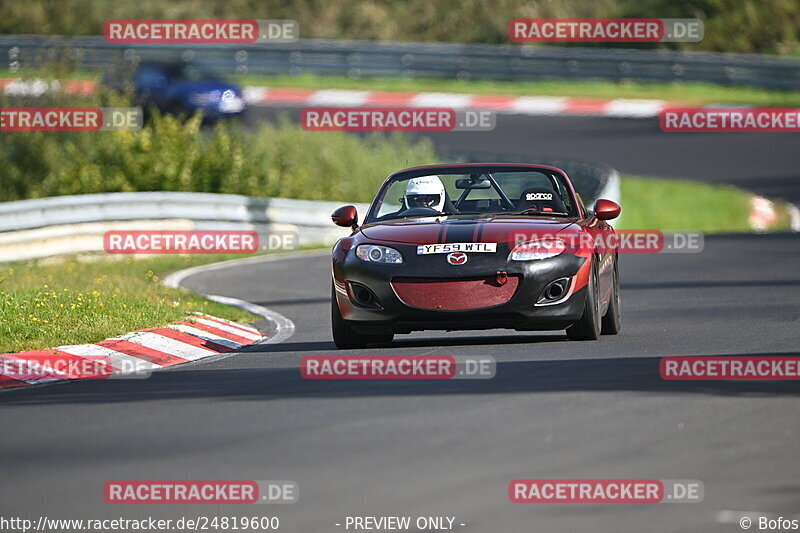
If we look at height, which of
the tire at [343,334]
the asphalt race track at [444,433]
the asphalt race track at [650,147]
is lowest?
the asphalt race track at [444,433]

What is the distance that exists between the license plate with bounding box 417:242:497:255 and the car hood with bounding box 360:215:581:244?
0.16ft

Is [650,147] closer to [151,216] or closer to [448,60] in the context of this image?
[448,60]

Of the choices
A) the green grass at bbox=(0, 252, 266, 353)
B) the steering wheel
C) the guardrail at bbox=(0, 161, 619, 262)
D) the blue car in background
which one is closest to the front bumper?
the steering wheel

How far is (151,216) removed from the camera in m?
21.4

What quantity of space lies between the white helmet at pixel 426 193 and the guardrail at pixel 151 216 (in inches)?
344

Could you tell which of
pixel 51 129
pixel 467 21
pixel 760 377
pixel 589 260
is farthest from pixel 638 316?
pixel 467 21

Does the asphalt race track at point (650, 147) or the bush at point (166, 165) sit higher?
the asphalt race track at point (650, 147)

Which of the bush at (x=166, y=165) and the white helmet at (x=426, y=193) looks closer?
the white helmet at (x=426, y=193)

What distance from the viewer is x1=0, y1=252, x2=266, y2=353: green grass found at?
1183 cm

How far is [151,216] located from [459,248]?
37.2ft

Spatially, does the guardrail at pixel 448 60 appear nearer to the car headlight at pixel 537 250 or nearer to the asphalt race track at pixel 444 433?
the asphalt race track at pixel 444 433

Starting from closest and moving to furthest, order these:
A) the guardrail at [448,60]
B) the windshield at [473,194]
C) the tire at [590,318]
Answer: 1. the tire at [590,318]
2. the windshield at [473,194]
3. the guardrail at [448,60]

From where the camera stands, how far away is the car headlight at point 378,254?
35.6 ft

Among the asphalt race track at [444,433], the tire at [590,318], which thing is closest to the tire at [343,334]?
the asphalt race track at [444,433]
